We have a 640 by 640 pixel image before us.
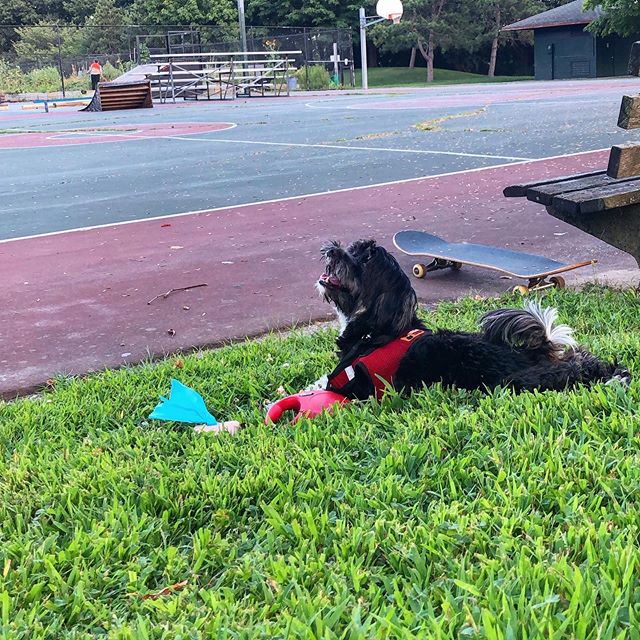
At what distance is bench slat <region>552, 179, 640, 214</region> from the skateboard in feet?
2.34

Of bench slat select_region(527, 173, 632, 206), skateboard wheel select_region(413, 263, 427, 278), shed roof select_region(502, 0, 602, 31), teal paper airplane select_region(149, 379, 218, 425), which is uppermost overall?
shed roof select_region(502, 0, 602, 31)

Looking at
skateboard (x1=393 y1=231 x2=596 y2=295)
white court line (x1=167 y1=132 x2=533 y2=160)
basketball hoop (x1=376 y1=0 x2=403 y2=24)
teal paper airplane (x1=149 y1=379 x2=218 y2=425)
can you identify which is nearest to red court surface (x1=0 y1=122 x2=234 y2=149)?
white court line (x1=167 y1=132 x2=533 y2=160)

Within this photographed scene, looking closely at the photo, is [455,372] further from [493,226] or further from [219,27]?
[219,27]

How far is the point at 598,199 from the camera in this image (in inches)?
184

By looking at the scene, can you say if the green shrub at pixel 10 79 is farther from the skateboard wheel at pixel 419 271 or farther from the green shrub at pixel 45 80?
the skateboard wheel at pixel 419 271

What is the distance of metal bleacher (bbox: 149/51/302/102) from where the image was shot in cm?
4309

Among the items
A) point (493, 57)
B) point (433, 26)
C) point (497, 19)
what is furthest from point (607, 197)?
point (493, 57)

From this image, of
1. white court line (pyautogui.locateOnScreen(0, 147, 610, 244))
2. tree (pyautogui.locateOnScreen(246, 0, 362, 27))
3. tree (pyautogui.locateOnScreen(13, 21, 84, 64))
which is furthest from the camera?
tree (pyautogui.locateOnScreen(246, 0, 362, 27))

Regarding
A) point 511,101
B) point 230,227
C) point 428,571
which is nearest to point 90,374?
point 428,571

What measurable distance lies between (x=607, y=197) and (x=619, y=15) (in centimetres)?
3292

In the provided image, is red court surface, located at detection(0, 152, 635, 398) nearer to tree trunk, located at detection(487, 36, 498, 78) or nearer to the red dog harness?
the red dog harness

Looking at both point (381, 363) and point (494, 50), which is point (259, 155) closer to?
point (381, 363)

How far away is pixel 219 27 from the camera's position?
58.4 m

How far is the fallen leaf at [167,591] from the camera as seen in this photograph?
222 cm
